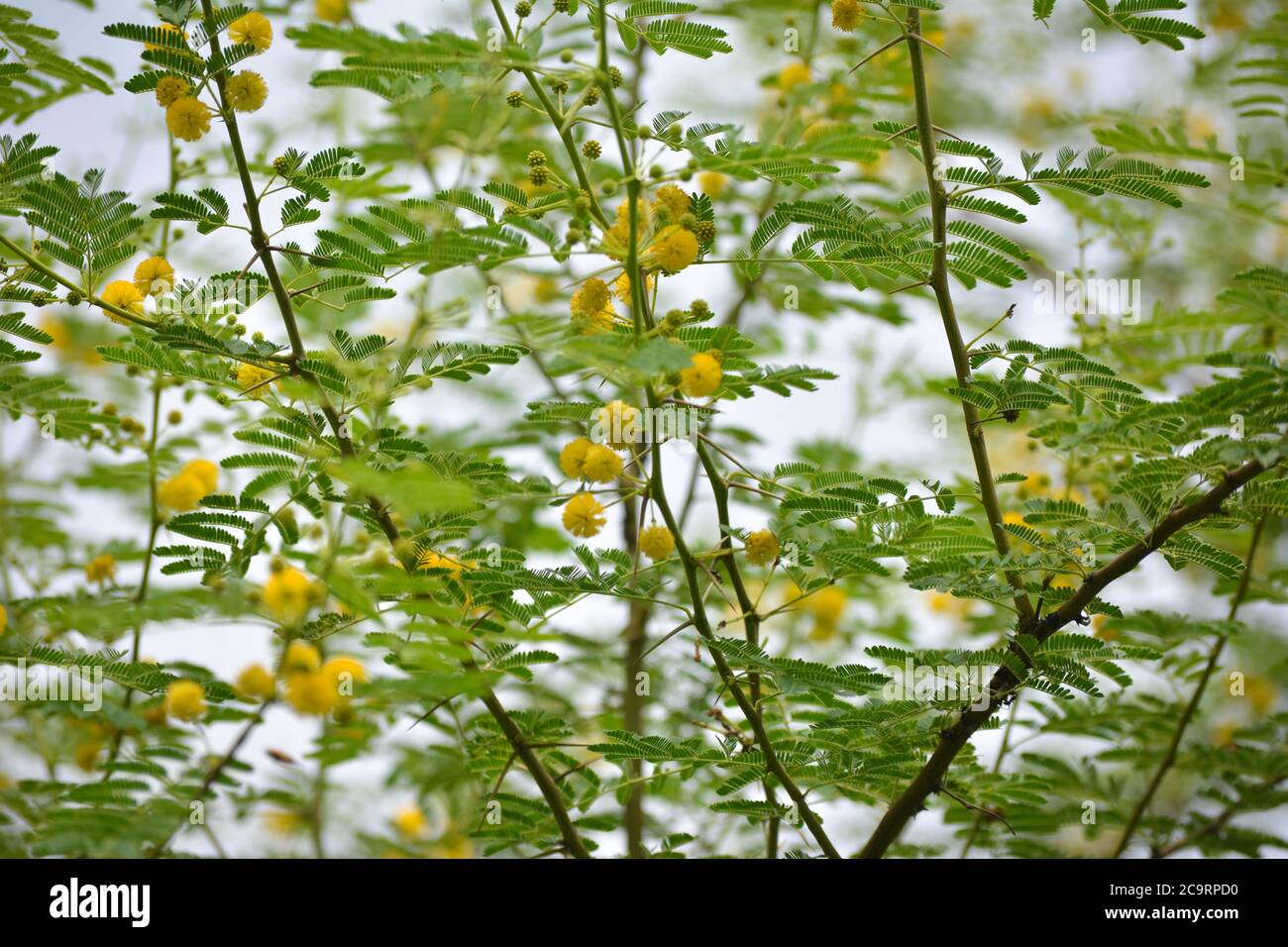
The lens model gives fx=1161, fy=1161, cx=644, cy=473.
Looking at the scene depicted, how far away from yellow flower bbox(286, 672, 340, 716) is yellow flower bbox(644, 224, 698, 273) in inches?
31.3

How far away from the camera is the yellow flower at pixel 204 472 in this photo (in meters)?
2.39

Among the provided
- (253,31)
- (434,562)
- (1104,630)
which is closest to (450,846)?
(434,562)

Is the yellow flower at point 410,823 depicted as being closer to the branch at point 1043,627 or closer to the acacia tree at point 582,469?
the acacia tree at point 582,469

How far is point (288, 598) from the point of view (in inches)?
58.2

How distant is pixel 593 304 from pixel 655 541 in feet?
1.51

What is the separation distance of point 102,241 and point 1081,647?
6.07 ft

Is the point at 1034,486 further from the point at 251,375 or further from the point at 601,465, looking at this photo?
the point at 251,375

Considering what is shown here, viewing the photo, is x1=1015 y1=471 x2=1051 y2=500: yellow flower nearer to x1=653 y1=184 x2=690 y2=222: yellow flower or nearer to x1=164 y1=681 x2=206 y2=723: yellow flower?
x1=653 y1=184 x2=690 y2=222: yellow flower

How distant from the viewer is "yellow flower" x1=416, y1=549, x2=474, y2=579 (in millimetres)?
1961

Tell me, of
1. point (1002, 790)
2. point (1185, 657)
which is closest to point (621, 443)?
point (1002, 790)
